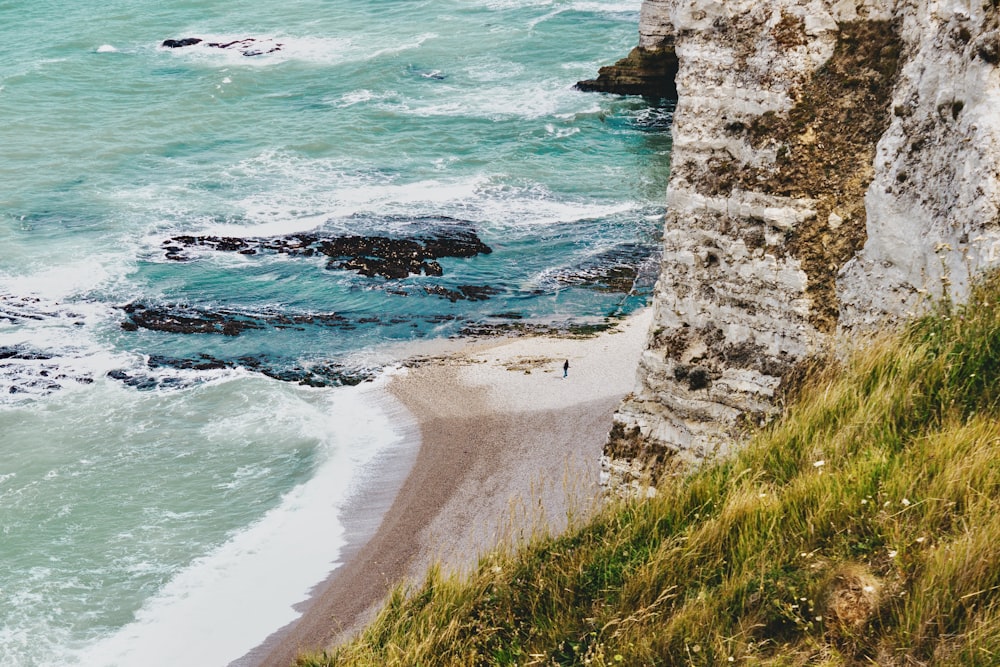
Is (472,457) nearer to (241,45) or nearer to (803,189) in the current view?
(803,189)

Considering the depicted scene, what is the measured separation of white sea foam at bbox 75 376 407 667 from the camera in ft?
47.9

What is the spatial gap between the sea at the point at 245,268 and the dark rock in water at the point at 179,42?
0.86 ft

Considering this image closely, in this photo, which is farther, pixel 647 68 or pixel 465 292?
pixel 647 68

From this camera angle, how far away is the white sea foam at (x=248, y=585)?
14.6 meters

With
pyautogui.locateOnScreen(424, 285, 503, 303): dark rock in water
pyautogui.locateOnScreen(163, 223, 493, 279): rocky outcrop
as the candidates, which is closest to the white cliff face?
pyautogui.locateOnScreen(424, 285, 503, 303): dark rock in water

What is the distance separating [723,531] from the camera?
6.04 meters

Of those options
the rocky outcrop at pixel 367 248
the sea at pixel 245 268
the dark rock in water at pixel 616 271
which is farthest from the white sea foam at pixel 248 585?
the rocky outcrop at pixel 367 248

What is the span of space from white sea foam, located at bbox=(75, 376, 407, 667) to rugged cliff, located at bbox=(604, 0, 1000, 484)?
812 centimetres

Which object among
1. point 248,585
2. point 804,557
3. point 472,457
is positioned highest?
point 804,557

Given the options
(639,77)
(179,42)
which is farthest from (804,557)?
(179,42)

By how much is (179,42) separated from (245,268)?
1204 inches

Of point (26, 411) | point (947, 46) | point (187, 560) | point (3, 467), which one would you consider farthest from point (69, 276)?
point (947, 46)

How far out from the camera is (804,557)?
5641 millimetres

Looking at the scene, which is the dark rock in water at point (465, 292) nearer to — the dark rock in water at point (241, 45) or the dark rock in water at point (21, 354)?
the dark rock in water at point (21, 354)
